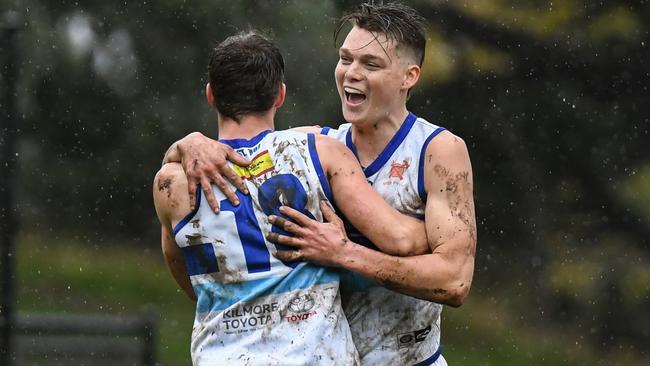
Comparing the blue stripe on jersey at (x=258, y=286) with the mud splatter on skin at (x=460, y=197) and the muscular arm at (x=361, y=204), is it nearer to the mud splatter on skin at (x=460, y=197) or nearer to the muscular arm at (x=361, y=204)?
the muscular arm at (x=361, y=204)

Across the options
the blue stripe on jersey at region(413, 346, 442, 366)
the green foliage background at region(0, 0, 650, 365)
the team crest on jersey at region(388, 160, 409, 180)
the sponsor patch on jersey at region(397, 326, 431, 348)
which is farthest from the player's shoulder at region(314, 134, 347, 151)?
the green foliage background at region(0, 0, 650, 365)

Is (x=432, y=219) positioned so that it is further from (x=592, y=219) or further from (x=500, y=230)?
(x=500, y=230)

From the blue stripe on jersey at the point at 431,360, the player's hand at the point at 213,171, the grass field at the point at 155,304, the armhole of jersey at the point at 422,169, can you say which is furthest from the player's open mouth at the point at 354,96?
the grass field at the point at 155,304

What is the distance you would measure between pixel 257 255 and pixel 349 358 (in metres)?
0.40

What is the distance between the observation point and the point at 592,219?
1082 cm

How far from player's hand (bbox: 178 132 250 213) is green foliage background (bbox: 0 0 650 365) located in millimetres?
6377

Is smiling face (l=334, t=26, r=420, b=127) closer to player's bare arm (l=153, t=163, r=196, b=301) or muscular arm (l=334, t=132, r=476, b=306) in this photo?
muscular arm (l=334, t=132, r=476, b=306)

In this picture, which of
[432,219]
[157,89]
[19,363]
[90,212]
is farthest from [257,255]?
[90,212]

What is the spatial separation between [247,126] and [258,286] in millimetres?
481

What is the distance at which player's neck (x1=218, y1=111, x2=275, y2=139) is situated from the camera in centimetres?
377

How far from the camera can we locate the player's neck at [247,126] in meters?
3.77

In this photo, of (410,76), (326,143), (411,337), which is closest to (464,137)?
(410,76)

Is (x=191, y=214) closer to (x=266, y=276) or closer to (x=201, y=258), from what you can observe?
(x=201, y=258)

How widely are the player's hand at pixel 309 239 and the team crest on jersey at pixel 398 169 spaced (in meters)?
0.34
